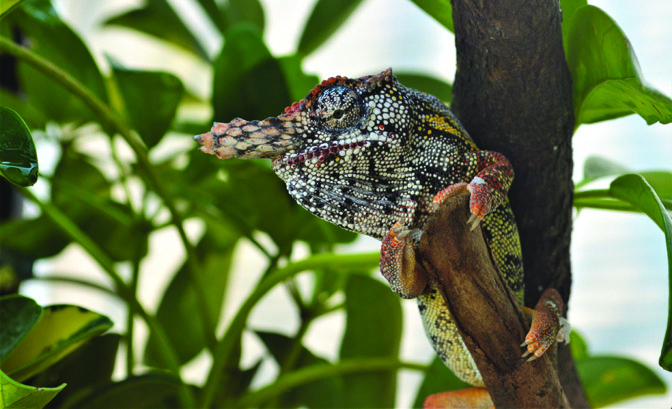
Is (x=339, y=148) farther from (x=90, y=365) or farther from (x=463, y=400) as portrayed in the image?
(x=90, y=365)

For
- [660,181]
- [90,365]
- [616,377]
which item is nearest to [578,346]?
[616,377]

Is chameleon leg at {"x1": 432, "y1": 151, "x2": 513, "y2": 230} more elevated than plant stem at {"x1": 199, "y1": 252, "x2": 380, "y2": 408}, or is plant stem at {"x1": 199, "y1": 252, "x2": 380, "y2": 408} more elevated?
chameleon leg at {"x1": 432, "y1": 151, "x2": 513, "y2": 230}

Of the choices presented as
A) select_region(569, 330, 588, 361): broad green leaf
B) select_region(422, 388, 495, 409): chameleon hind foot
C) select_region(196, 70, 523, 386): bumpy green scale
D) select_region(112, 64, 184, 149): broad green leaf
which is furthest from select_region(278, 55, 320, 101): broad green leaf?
select_region(569, 330, 588, 361): broad green leaf

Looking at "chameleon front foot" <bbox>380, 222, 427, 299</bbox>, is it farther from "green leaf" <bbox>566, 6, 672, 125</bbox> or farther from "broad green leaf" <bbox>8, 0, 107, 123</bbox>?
"broad green leaf" <bbox>8, 0, 107, 123</bbox>

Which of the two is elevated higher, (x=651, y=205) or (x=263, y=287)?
(x=651, y=205)

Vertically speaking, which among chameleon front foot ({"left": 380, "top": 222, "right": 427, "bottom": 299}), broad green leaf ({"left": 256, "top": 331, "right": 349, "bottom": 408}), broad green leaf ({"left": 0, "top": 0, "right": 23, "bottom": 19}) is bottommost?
broad green leaf ({"left": 256, "top": 331, "right": 349, "bottom": 408})
